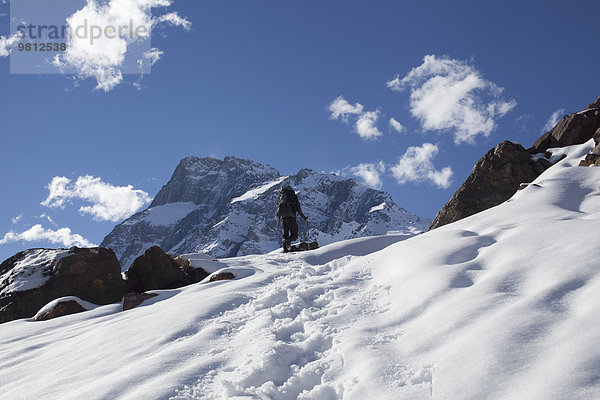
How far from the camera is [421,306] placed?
438 cm

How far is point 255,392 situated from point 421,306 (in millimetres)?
1905

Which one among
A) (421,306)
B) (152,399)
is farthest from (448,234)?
(152,399)

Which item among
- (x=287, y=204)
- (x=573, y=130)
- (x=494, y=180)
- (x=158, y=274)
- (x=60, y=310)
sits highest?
(x=573, y=130)

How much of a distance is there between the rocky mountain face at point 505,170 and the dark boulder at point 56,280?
9.69 meters

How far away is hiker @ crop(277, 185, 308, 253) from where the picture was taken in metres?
14.5

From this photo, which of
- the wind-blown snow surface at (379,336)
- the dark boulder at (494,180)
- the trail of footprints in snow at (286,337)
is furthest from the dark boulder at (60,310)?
the dark boulder at (494,180)

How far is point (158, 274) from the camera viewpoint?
11.0 m

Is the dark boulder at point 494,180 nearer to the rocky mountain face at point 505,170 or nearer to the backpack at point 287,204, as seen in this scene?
the rocky mountain face at point 505,170

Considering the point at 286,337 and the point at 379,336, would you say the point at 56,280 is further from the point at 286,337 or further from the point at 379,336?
the point at 379,336

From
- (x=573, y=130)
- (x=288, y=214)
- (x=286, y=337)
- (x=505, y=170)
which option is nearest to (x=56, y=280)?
(x=288, y=214)

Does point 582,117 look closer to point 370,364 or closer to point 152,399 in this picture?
point 370,364

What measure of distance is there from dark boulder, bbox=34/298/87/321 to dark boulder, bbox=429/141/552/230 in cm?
1022

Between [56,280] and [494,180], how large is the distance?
12.3 meters

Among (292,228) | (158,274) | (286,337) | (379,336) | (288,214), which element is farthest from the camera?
(292,228)
